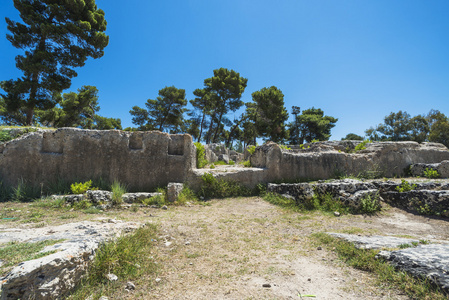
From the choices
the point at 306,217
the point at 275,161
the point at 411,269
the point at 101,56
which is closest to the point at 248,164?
the point at 275,161

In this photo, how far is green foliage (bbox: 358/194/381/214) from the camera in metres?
5.13

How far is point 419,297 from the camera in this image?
192 cm

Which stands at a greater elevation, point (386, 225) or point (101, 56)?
point (101, 56)

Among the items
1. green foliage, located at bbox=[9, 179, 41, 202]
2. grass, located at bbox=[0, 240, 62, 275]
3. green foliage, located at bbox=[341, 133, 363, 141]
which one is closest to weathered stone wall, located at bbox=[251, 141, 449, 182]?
grass, located at bbox=[0, 240, 62, 275]

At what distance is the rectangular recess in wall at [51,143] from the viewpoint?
21.7 feet

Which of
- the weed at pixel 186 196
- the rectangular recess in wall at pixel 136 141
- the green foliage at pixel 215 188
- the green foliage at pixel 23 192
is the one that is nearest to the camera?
the green foliage at pixel 23 192

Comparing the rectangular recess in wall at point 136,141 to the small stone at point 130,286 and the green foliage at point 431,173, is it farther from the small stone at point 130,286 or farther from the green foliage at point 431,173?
the green foliage at point 431,173

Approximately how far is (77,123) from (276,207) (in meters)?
25.9

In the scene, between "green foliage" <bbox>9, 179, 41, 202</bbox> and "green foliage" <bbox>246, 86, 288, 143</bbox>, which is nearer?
"green foliage" <bbox>9, 179, 41, 202</bbox>

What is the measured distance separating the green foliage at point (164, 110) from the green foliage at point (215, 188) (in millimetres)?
20388

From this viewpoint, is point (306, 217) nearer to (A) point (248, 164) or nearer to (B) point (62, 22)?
(A) point (248, 164)

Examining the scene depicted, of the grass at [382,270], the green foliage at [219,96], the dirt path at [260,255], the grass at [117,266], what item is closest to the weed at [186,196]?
the dirt path at [260,255]

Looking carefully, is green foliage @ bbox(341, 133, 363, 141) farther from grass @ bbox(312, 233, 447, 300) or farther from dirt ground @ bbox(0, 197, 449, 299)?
grass @ bbox(312, 233, 447, 300)

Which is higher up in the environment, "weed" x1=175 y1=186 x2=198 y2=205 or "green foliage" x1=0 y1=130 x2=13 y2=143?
"green foliage" x1=0 y1=130 x2=13 y2=143
